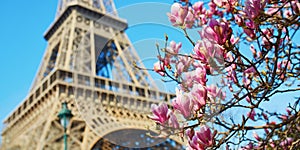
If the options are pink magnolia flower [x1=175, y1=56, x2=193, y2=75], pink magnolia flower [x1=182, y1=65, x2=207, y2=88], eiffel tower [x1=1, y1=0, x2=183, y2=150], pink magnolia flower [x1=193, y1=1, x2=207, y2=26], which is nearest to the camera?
pink magnolia flower [x1=182, y1=65, x2=207, y2=88]

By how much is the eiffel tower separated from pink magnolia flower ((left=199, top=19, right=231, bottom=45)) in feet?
29.1

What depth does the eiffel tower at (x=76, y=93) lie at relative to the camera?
40.6 feet

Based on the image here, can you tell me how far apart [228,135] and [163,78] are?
0.38 m

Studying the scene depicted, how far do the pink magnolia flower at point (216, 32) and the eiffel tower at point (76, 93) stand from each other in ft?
29.1

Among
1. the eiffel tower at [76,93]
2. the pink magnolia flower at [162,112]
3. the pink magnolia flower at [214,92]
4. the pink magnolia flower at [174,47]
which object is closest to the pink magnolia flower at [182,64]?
the pink magnolia flower at [174,47]

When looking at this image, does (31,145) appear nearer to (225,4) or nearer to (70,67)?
(70,67)

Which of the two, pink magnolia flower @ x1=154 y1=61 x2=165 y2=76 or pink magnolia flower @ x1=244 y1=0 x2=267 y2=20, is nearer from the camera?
pink magnolia flower @ x1=244 y1=0 x2=267 y2=20

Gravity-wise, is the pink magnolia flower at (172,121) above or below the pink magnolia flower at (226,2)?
below

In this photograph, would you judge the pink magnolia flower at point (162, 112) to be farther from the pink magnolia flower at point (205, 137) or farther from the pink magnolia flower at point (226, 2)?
the pink magnolia flower at point (226, 2)

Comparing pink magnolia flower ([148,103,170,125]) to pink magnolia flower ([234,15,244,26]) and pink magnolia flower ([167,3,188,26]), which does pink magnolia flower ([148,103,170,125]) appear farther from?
pink magnolia flower ([234,15,244,26])

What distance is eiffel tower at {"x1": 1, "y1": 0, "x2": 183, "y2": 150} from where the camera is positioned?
12.4 m

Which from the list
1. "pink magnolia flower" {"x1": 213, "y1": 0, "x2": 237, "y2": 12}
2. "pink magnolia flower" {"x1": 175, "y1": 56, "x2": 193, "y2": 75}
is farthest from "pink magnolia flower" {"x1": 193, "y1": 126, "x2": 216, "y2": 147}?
"pink magnolia flower" {"x1": 213, "y1": 0, "x2": 237, "y2": 12}

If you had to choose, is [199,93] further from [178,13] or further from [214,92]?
[178,13]

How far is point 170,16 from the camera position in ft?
4.70
